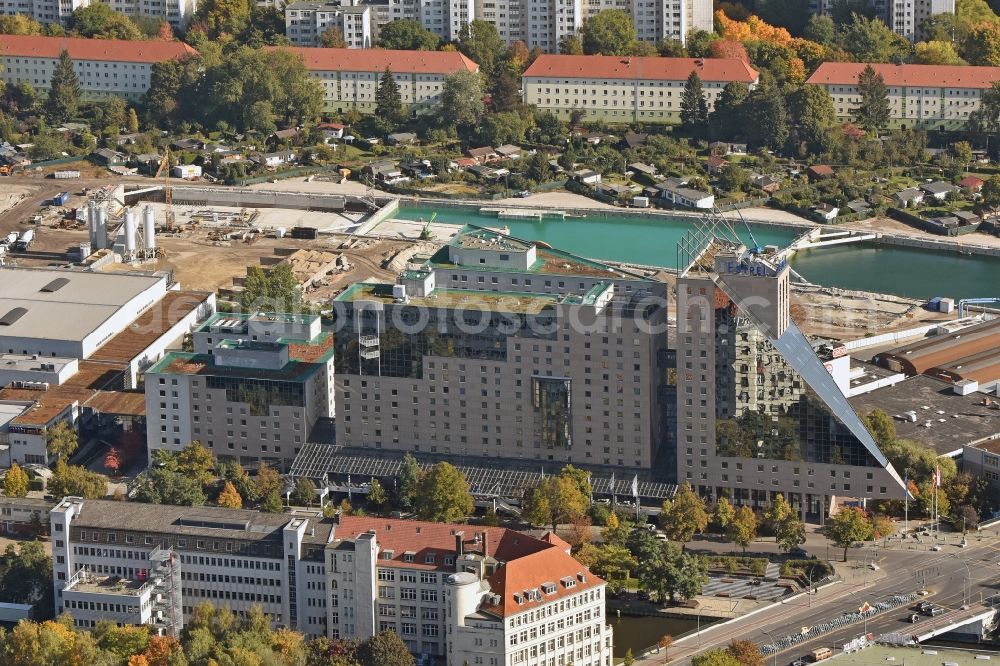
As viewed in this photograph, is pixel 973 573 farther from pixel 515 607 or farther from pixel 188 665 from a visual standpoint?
pixel 188 665

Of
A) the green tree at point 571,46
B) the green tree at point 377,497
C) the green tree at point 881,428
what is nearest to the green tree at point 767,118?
the green tree at point 571,46

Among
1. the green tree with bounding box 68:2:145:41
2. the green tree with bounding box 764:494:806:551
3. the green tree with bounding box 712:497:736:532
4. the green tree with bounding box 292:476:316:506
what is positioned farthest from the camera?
the green tree with bounding box 68:2:145:41

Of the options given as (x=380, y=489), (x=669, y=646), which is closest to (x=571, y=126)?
(x=380, y=489)

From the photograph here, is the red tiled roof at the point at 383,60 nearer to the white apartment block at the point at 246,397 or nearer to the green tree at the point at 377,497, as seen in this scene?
the white apartment block at the point at 246,397

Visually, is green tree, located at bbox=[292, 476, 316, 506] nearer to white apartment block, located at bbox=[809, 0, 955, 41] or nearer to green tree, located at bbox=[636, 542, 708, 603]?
green tree, located at bbox=[636, 542, 708, 603]

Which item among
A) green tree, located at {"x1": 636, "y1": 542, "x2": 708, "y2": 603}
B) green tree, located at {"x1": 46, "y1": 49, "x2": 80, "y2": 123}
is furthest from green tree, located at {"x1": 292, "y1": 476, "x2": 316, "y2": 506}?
green tree, located at {"x1": 46, "y1": 49, "x2": 80, "y2": 123}

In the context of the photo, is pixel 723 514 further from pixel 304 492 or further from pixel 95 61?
pixel 95 61

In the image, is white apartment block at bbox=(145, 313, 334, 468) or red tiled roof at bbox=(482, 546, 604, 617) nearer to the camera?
red tiled roof at bbox=(482, 546, 604, 617)
